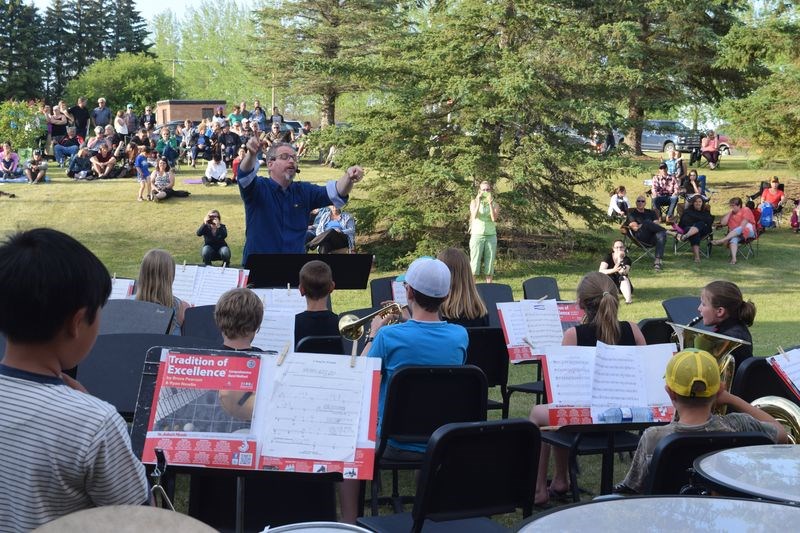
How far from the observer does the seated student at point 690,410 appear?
13.6ft

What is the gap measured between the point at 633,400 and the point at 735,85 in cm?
2742

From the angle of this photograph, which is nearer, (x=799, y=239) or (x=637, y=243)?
(x=637, y=243)

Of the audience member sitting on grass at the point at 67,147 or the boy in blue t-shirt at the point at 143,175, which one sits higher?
the audience member sitting on grass at the point at 67,147

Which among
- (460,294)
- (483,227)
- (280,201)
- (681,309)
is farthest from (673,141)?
(460,294)

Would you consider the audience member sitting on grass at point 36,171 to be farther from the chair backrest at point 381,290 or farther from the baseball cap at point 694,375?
the baseball cap at point 694,375

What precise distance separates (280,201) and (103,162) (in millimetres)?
A: 20768

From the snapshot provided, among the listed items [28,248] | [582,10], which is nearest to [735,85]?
[582,10]

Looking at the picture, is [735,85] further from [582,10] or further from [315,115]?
[315,115]

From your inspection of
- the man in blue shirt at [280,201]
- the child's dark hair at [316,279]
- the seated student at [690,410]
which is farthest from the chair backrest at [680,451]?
the man in blue shirt at [280,201]

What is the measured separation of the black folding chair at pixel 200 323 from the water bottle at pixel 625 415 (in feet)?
9.36

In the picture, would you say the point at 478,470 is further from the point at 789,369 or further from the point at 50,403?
the point at 50,403

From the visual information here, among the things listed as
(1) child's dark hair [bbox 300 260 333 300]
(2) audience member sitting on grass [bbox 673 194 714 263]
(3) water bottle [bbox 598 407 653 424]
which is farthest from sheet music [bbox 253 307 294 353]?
(2) audience member sitting on grass [bbox 673 194 714 263]

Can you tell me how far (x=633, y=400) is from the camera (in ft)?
15.9

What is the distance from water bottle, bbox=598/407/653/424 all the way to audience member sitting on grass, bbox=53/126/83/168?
88.3 feet
